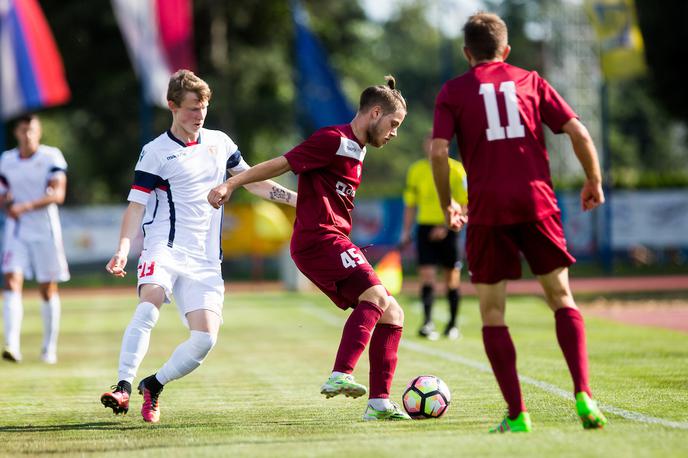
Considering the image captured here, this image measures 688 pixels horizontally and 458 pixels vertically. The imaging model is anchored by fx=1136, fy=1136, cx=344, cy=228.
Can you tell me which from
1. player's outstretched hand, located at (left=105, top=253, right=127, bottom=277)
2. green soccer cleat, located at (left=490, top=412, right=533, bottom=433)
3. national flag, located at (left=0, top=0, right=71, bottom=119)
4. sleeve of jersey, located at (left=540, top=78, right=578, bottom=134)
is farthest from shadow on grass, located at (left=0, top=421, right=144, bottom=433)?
national flag, located at (left=0, top=0, right=71, bottom=119)

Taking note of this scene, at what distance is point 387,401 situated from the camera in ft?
22.1

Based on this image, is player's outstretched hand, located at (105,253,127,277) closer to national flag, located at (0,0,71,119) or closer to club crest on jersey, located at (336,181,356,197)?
club crest on jersey, located at (336,181,356,197)

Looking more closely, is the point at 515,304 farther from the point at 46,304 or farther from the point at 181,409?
the point at 181,409

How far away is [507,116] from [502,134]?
10cm

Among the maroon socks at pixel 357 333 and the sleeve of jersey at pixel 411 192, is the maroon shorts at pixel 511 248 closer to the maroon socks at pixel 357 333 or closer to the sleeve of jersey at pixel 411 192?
the maroon socks at pixel 357 333

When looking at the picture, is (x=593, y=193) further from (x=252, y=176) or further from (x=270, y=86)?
(x=270, y=86)

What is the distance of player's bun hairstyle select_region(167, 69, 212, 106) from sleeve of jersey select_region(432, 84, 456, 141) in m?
1.66

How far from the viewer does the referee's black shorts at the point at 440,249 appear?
537 inches

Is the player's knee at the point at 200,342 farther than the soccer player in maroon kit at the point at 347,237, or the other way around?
the player's knee at the point at 200,342

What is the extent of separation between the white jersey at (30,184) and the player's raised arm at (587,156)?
7.11 m

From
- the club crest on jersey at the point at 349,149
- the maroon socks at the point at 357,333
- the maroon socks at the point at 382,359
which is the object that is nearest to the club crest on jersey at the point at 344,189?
the club crest on jersey at the point at 349,149

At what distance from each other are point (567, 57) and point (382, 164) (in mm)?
38895

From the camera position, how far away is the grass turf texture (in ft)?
18.4

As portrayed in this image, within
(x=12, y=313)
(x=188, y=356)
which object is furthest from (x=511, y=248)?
(x=12, y=313)
